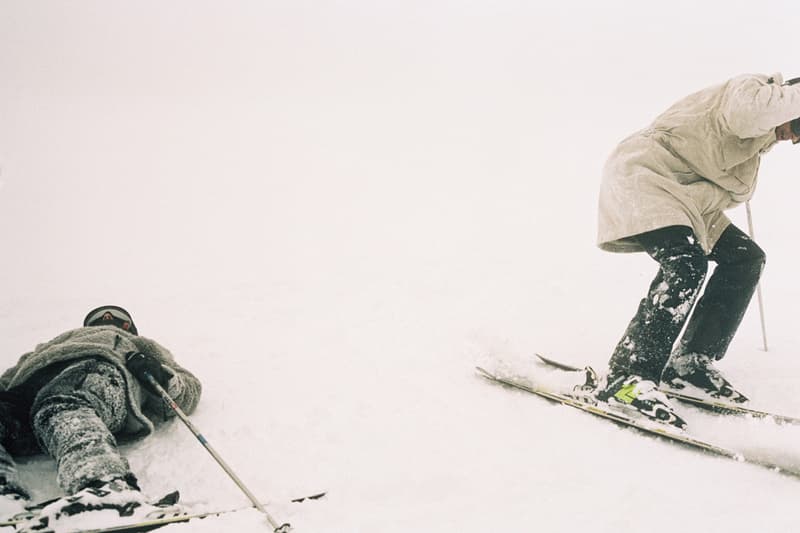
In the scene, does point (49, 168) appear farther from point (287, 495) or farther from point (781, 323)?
point (781, 323)

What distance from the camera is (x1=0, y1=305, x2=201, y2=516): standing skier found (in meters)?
2.02

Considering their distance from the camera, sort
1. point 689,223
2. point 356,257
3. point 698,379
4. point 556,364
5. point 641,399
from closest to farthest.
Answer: point 641,399
point 689,223
point 698,379
point 556,364
point 356,257

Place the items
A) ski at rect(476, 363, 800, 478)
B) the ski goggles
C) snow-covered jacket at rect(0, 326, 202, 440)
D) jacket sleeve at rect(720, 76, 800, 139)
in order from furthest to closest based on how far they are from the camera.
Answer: the ski goggles < jacket sleeve at rect(720, 76, 800, 139) < snow-covered jacket at rect(0, 326, 202, 440) < ski at rect(476, 363, 800, 478)

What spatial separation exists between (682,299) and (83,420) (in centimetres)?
271

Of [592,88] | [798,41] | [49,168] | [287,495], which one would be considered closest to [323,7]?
[592,88]

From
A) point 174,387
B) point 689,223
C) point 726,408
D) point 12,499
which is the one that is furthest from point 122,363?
point 726,408

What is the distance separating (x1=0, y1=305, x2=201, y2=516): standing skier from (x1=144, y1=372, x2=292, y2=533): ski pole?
0.04 m

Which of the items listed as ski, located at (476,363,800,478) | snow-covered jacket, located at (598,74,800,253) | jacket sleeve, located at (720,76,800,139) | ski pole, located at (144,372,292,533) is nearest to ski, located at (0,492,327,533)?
ski pole, located at (144,372,292,533)

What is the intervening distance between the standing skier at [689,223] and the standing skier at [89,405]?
2240 millimetres

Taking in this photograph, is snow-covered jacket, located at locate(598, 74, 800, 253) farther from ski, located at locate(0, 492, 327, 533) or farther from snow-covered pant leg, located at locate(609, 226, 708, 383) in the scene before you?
ski, located at locate(0, 492, 327, 533)

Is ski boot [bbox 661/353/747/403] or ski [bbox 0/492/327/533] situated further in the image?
ski boot [bbox 661/353/747/403]

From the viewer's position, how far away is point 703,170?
10.3ft

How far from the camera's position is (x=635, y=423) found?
2.77 metres

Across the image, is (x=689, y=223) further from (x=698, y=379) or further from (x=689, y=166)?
(x=698, y=379)
